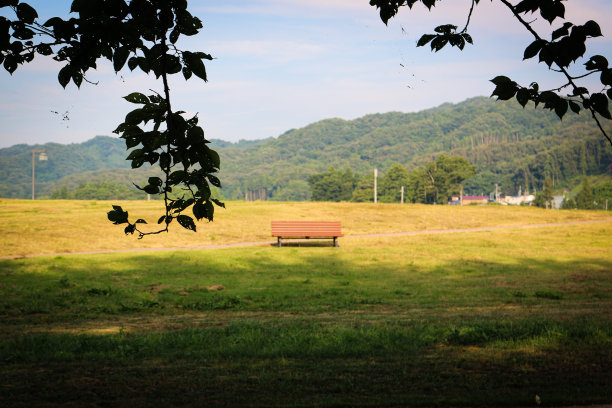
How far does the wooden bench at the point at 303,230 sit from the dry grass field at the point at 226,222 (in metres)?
1.84

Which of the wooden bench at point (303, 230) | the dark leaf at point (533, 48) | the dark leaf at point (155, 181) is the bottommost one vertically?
the wooden bench at point (303, 230)

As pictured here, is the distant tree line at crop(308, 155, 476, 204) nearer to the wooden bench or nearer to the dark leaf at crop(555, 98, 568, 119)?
the wooden bench

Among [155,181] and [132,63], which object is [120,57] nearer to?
[132,63]

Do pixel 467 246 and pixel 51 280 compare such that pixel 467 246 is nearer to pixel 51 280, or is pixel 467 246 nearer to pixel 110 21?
pixel 51 280

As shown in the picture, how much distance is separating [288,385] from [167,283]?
10.1 metres

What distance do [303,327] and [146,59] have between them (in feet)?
18.2

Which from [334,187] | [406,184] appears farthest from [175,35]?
[334,187]

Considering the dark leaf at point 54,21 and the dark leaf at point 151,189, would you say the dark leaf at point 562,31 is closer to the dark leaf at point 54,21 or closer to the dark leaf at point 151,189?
the dark leaf at point 151,189

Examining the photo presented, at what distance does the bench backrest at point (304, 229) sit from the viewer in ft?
81.4

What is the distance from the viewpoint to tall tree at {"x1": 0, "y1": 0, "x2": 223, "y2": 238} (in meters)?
3.68

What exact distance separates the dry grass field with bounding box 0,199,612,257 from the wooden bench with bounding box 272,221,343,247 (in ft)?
6.03

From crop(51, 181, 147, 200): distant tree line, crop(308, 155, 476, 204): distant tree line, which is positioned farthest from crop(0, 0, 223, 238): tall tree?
crop(51, 181, 147, 200): distant tree line

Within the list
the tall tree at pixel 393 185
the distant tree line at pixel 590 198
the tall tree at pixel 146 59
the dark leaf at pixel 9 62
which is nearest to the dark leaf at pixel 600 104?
the tall tree at pixel 146 59

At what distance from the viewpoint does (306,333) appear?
7934mm
